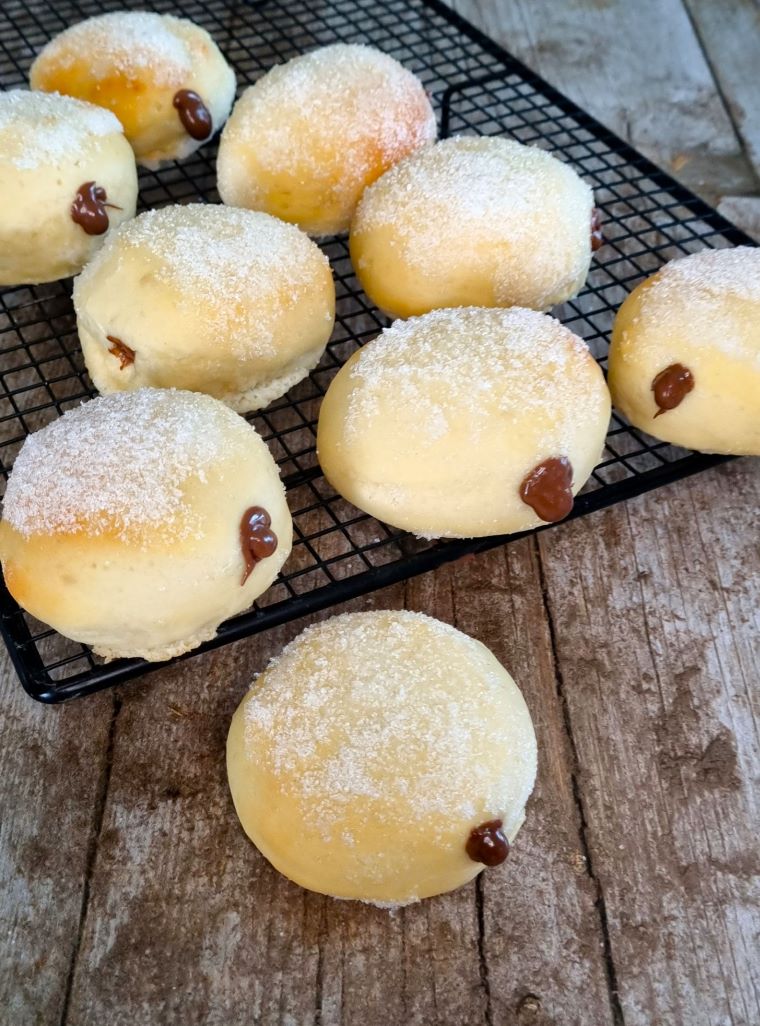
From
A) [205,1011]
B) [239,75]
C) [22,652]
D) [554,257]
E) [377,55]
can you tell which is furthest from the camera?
[239,75]

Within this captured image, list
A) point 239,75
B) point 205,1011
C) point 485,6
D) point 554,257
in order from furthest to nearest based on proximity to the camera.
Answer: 1. point 485,6
2. point 239,75
3. point 554,257
4. point 205,1011

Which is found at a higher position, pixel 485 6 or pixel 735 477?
pixel 485 6

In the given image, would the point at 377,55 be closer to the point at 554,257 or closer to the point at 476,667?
the point at 554,257

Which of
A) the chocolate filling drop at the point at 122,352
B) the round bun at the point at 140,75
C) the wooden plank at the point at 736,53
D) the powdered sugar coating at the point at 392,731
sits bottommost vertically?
the wooden plank at the point at 736,53

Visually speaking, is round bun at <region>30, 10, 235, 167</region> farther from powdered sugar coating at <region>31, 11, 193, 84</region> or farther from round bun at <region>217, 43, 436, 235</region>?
round bun at <region>217, 43, 436, 235</region>

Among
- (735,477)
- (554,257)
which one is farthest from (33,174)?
(735,477)

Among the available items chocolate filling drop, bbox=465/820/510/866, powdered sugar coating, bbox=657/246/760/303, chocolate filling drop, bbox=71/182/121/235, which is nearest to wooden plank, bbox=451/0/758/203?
powdered sugar coating, bbox=657/246/760/303

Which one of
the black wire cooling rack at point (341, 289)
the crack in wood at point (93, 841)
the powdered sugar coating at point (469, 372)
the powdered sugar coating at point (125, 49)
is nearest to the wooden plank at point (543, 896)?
the black wire cooling rack at point (341, 289)

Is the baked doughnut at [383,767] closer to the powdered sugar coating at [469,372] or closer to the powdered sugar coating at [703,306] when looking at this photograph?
the powdered sugar coating at [469,372]
